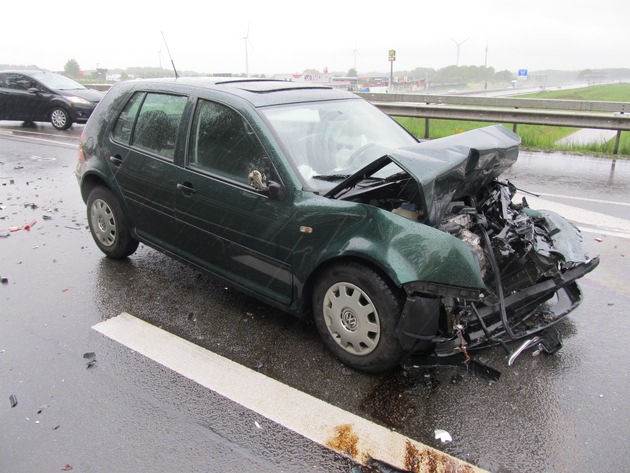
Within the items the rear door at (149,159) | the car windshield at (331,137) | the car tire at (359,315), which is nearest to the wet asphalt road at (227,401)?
the car tire at (359,315)

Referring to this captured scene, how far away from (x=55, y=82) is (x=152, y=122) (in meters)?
13.5

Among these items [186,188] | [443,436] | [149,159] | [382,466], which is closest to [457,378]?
[443,436]

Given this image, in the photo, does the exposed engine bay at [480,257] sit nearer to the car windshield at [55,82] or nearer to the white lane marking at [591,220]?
the white lane marking at [591,220]

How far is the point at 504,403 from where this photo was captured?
116 inches

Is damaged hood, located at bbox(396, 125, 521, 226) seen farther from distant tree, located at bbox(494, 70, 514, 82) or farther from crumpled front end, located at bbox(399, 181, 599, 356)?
distant tree, located at bbox(494, 70, 514, 82)

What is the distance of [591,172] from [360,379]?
7.57 metres

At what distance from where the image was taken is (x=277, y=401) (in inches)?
117

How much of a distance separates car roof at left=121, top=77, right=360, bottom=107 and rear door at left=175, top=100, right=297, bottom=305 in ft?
0.62

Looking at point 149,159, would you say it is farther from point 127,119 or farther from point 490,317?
point 490,317

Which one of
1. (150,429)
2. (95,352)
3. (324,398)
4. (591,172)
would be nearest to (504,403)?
(324,398)

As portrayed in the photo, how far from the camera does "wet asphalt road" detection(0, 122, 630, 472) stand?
257 centimetres

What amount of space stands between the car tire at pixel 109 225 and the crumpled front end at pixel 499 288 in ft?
9.81

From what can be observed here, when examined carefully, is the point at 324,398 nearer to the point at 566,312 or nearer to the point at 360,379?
the point at 360,379

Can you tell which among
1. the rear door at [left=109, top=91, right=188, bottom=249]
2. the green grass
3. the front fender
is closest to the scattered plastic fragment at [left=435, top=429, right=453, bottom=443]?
the front fender
